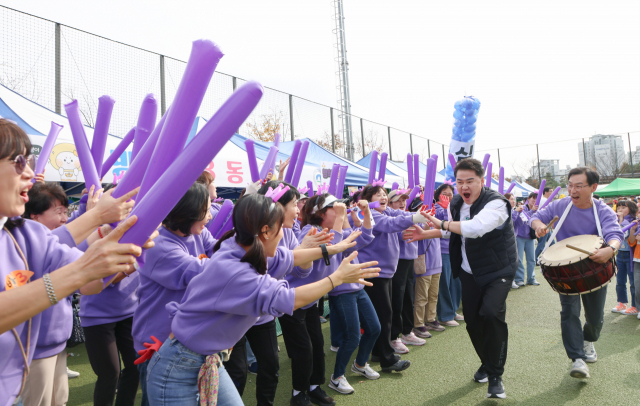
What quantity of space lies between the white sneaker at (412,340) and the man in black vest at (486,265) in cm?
126

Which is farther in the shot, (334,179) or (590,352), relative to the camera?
(334,179)

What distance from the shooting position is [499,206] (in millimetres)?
3559

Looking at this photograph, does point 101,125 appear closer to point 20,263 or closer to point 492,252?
point 20,263

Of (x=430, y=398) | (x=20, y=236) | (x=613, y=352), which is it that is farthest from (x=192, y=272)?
(x=613, y=352)

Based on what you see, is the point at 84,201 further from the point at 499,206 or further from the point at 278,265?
the point at 499,206

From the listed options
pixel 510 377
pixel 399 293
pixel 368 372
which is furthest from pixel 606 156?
pixel 368 372

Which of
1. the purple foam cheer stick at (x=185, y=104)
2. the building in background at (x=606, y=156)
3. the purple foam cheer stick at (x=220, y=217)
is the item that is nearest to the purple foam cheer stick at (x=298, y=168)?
the purple foam cheer stick at (x=220, y=217)

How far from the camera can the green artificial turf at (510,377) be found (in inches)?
140

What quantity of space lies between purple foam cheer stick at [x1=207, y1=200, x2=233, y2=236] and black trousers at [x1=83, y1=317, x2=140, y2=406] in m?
0.92

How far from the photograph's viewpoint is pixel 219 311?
191 centimetres

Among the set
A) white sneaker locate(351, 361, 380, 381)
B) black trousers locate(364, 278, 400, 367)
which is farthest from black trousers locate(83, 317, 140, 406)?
black trousers locate(364, 278, 400, 367)

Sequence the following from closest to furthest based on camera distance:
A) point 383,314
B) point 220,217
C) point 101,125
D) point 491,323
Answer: point 101,125
point 220,217
point 491,323
point 383,314

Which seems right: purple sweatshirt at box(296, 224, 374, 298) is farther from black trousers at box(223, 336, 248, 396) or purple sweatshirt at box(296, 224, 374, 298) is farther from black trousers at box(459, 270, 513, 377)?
black trousers at box(459, 270, 513, 377)

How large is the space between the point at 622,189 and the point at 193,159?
934 inches
